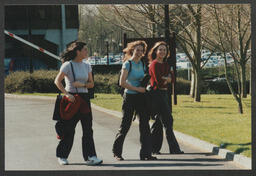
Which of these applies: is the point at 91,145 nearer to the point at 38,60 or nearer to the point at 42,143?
the point at 42,143

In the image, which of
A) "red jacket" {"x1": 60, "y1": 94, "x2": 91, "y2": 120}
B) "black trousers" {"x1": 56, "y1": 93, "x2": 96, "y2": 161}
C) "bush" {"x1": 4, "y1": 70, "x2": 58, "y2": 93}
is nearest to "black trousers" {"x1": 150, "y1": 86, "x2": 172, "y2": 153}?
"black trousers" {"x1": 56, "y1": 93, "x2": 96, "y2": 161}

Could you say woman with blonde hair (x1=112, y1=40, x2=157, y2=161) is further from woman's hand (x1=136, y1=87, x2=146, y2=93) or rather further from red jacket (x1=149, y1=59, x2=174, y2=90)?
red jacket (x1=149, y1=59, x2=174, y2=90)

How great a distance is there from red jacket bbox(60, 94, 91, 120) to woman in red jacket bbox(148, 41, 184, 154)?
1.06 m

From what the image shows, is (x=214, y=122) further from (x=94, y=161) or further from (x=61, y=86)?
(x=61, y=86)

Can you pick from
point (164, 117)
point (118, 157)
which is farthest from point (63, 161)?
point (164, 117)

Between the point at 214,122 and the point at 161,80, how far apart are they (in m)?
3.92

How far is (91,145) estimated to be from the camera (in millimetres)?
6789

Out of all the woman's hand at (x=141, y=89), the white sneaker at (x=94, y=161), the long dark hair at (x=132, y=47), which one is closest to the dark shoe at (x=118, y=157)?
the white sneaker at (x=94, y=161)

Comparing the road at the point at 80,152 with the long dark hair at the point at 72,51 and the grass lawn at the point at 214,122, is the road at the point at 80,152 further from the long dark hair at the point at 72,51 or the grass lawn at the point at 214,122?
the long dark hair at the point at 72,51

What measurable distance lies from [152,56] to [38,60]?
23.6 metres

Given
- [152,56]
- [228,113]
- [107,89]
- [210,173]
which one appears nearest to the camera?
[210,173]

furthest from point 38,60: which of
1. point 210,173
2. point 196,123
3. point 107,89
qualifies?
point 210,173

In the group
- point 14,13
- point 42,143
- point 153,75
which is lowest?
point 42,143

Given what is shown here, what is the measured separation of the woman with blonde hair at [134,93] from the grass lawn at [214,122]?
4.38ft
